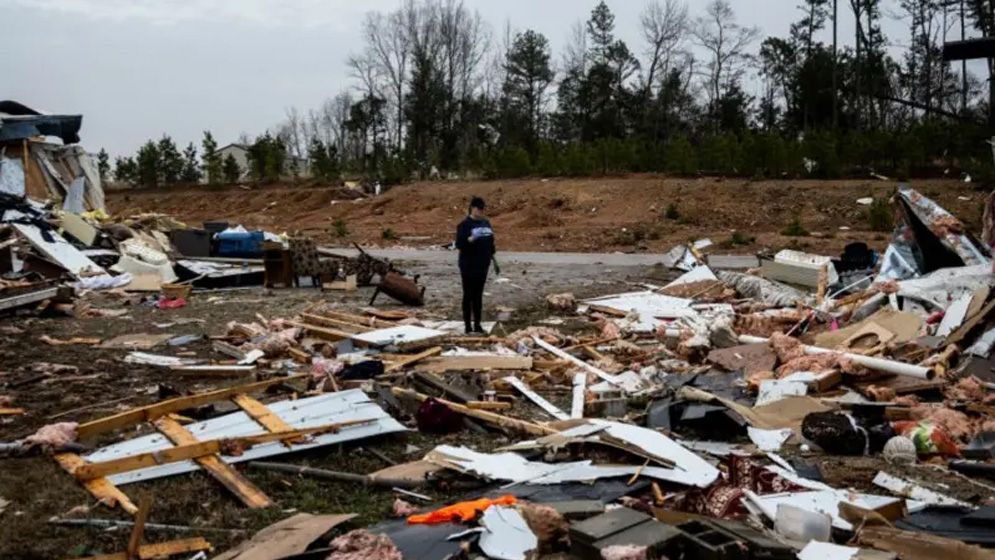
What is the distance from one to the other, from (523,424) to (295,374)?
290cm

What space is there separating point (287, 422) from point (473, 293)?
16.7 ft

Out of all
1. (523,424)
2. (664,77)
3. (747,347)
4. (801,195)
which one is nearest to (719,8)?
(664,77)

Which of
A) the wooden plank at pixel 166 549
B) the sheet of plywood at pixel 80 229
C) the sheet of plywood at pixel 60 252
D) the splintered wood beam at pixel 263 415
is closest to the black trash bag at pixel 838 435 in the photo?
the splintered wood beam at pixel 263 415

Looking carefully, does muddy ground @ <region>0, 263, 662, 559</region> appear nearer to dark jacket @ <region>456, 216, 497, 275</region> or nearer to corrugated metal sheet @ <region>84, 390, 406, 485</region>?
corrugated metal sheet @ <region>84, 390, 406, 485</region>

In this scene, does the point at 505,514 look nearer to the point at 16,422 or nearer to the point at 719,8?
the point at 16,422

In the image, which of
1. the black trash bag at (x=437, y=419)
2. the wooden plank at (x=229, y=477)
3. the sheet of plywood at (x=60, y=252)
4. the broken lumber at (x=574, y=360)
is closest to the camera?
the wooden plank at (x=229, y=477)

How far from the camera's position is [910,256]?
42.5 ft

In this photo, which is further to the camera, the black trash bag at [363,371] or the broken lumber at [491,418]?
the black trash bag at [363,371]

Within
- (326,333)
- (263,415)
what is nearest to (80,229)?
(326,333)

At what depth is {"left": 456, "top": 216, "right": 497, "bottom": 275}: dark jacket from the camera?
11.2 meters

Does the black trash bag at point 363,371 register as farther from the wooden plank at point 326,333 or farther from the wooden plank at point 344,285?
the wooden plank at point 344,285

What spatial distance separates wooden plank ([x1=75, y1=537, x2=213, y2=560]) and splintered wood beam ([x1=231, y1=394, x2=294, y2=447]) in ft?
5.13

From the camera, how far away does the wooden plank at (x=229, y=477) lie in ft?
17.4

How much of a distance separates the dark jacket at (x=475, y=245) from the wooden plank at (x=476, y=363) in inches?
82.1
